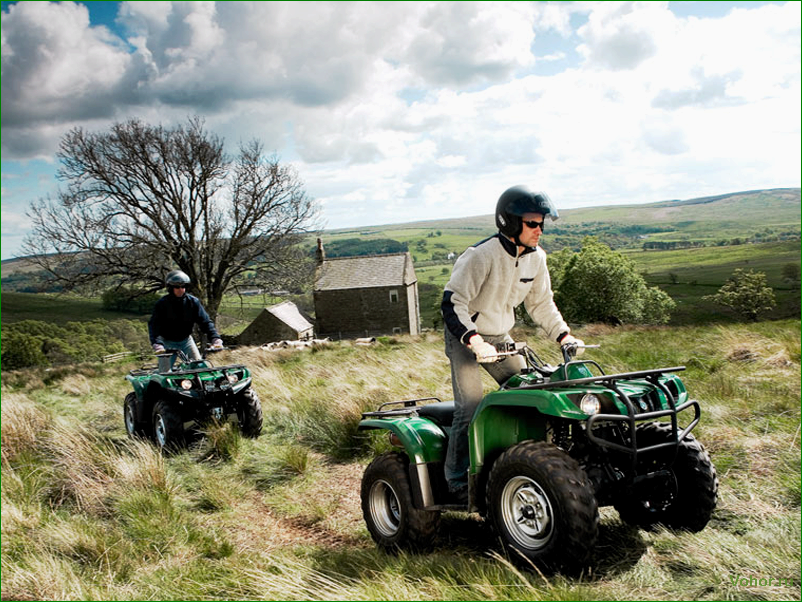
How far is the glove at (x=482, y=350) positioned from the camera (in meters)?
3.74

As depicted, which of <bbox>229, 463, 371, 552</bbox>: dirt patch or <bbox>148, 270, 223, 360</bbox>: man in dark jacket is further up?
<bbox>148, 270, 223, 360</bbox>: man in dark jacket

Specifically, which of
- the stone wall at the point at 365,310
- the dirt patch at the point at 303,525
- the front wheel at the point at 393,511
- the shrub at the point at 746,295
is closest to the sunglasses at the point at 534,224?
the front wheel at the point at 393,511

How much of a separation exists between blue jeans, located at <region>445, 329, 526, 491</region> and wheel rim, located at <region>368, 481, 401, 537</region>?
61cm

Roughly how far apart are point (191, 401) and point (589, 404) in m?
6.01

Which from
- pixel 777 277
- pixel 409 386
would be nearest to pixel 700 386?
pixel 409 386

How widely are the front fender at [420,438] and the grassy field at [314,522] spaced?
0.63m

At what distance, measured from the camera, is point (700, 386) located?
7816 mm

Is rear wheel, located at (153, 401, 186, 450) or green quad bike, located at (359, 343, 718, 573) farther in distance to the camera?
rear wheel, located at (153, 401, 186, 450)

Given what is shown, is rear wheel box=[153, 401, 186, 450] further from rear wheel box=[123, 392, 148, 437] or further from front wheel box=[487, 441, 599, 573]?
front wheel box=[487, 441, 599, 573]

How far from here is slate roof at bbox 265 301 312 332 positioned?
5244 centimetres

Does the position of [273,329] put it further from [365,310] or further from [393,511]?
[393,511]

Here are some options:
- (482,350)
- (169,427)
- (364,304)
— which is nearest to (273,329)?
(364,304)

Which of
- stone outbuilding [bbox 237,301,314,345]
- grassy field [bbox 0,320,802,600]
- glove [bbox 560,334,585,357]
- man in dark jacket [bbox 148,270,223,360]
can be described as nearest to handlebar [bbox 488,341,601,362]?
glove [bbox 560,334,585,357]

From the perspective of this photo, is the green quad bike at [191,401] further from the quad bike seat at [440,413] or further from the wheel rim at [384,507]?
the quad bike seat at [440,413]
